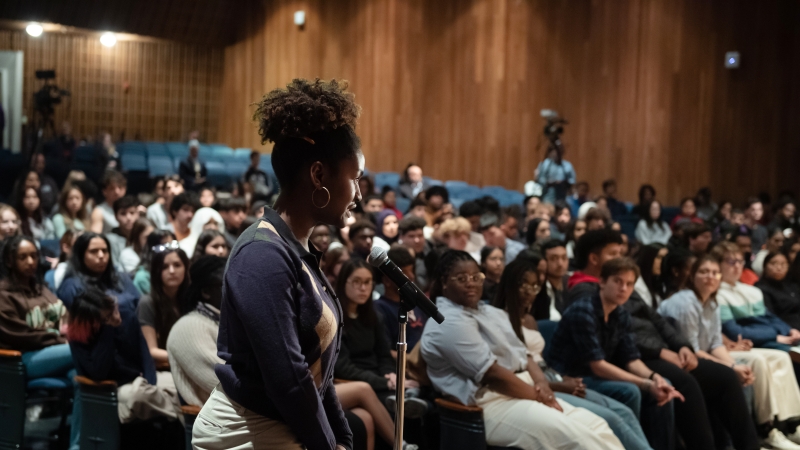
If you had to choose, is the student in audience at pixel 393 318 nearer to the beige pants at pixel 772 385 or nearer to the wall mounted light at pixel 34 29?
the beige pants at pixel 772 385

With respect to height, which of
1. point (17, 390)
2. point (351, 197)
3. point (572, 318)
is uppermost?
point (351, 197)

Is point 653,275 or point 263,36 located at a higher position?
point 263,36

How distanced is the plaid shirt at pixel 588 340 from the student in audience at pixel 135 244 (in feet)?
8.42

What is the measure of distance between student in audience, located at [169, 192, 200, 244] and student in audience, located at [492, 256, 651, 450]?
2617mm

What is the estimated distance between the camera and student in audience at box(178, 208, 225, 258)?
5.43m

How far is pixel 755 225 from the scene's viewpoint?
29.1 ft

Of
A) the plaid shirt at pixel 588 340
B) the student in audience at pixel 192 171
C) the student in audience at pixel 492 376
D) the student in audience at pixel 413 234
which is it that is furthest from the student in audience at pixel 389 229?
the student in audience at pixel 192 171

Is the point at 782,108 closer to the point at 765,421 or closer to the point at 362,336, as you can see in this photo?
the point at 765,421

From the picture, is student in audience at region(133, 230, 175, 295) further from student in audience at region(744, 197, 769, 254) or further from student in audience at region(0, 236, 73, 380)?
student in audience at region(744, 197, 769, 254)

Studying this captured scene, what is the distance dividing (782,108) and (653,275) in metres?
6.94

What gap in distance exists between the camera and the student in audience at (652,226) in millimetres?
8672

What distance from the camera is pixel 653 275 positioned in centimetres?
498

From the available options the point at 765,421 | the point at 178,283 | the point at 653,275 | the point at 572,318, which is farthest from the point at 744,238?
the point at 178,283

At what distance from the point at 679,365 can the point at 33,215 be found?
452cm
